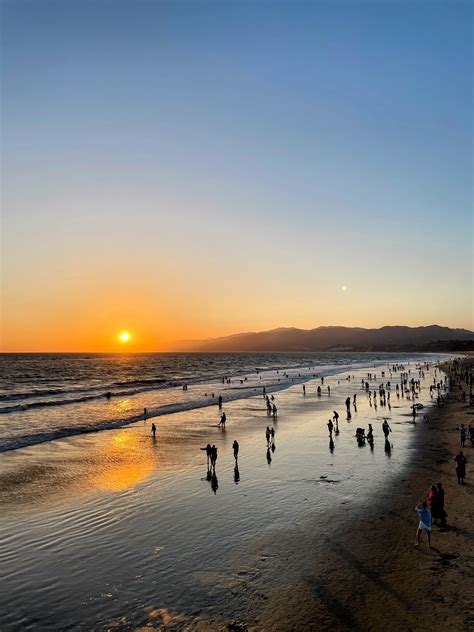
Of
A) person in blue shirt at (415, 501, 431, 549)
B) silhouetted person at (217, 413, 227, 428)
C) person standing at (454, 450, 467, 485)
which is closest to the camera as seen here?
person in blue shirt at (415, 501, 431, 549)

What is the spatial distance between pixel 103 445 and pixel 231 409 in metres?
22.6

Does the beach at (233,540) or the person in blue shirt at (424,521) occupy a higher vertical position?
the person in blue shirt at (424,521)

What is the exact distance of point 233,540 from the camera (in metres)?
15.5

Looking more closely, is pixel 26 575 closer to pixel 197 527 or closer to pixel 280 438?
pixel 197 527

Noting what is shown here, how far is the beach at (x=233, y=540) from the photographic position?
444 inches

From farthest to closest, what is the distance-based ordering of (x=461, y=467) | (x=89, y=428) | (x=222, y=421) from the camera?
(x=89, y=428) < (x=222, y=421) < (x=461, y=467)

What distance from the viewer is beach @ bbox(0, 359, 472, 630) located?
11.3 metres

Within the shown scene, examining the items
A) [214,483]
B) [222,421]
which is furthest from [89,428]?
[214,483]

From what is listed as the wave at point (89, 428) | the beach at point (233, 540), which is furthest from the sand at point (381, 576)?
the wave at point (89, 428)

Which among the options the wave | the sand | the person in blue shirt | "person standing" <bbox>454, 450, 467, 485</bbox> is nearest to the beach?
the sand

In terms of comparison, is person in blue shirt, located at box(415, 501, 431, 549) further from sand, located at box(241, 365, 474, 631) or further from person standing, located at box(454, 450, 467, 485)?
person standing, located at box(454, 450, 467, 485)

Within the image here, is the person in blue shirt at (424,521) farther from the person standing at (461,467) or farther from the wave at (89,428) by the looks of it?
the wave at (89,428)

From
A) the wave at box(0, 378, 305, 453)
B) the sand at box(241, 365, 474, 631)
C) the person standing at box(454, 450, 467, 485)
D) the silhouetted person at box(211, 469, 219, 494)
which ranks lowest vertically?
the wave at box(0, 378, 305, 453)

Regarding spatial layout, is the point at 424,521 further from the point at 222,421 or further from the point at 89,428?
the point at 89,428
